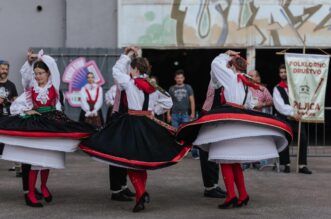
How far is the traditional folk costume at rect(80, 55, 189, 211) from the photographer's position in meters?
6.54

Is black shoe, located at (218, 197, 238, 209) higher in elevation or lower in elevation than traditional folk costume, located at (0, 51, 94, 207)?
lower

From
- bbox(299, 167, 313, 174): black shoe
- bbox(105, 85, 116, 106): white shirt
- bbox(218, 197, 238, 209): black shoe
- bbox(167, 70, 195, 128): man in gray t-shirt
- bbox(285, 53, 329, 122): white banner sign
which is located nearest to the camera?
A: bbox(218, 197, 238, 209): black shoe

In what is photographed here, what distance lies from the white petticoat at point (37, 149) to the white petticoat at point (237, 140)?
1470 mm

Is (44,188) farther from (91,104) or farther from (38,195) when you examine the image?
(91,104)

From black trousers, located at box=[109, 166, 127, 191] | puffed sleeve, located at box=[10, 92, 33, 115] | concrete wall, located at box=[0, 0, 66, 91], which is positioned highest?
concrete wall, located at box=[0, 0, 66, 91]

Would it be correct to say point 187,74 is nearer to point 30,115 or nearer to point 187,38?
point 187,38

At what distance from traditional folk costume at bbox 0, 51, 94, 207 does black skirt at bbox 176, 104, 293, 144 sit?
1083mm

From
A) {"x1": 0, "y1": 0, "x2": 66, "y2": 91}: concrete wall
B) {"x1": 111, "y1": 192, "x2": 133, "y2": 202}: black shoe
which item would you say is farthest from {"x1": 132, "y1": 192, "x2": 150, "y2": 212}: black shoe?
{"x1": 0, "y1": 0, "x2": 66, "y2": 91}: concrete wall

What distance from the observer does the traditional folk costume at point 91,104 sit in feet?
40.2

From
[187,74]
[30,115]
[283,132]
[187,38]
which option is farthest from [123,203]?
[187,74]

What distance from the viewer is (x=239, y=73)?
7.16 m

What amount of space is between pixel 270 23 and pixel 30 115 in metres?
8.07

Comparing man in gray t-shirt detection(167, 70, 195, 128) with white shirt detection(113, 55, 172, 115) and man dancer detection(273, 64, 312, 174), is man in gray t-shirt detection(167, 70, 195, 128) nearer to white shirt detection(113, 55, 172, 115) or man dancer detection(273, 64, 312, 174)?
man dancer detection(273, 64, 312, 174)

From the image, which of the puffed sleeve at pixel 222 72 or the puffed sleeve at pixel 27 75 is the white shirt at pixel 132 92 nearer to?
the puffed sleeve at pixel 222 72
